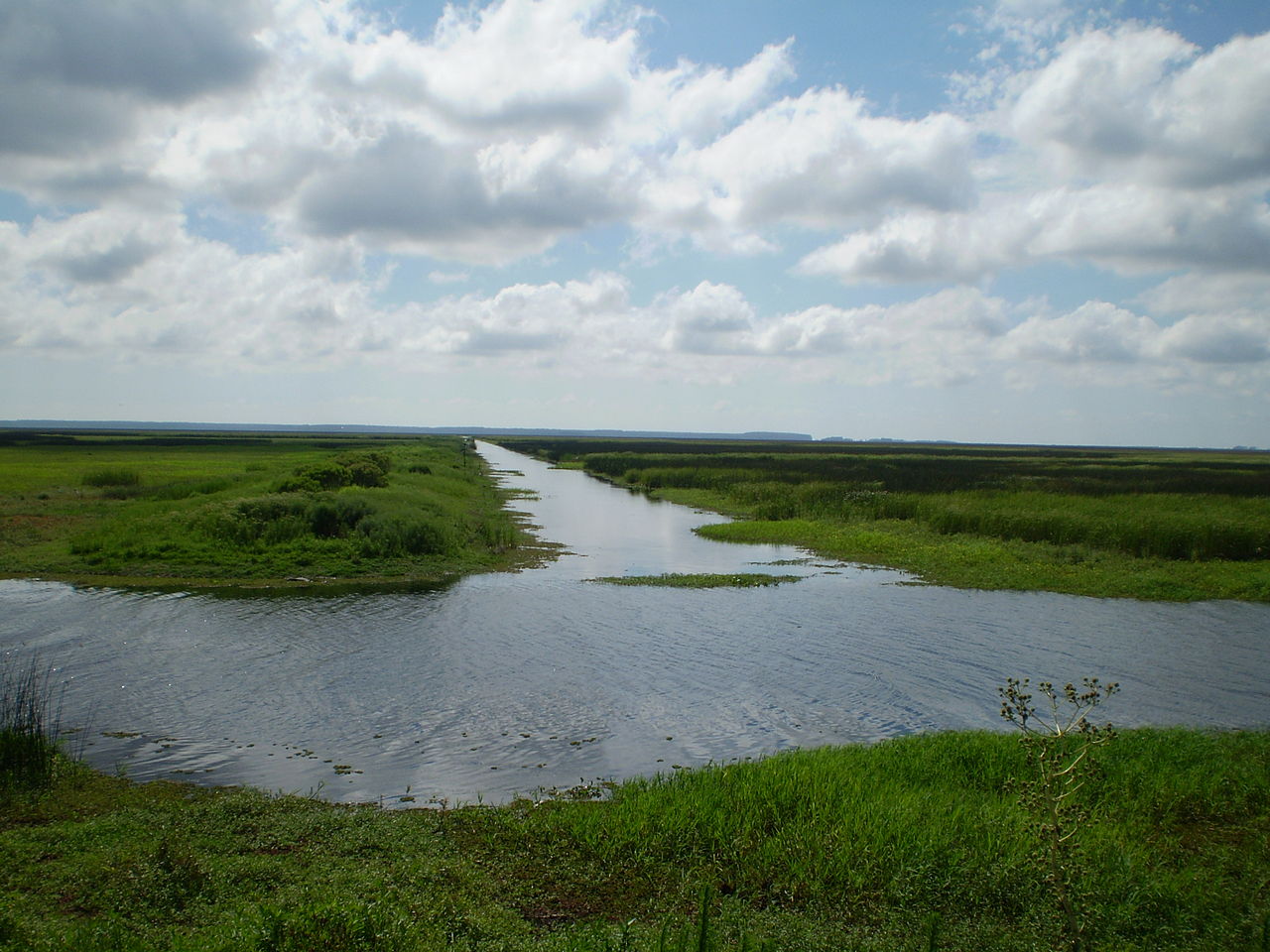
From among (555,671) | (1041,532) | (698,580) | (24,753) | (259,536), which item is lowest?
(555,671)

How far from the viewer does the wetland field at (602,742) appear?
7.14m

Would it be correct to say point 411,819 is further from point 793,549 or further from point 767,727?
point 793,549

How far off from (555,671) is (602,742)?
12.5 feet

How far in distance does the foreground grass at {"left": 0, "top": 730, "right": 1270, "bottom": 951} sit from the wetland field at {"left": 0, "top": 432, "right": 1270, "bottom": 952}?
0.04m

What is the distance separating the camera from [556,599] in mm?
23031

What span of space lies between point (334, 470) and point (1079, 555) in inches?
1265

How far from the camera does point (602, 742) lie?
12.4 m

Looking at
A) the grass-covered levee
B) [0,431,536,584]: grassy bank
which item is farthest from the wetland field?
[0,431,536,584]: grassy bank

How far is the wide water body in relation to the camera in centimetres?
1177

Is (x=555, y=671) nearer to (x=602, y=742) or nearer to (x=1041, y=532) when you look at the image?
(x=602, y=742)

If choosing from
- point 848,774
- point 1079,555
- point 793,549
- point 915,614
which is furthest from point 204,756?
point 1079,555

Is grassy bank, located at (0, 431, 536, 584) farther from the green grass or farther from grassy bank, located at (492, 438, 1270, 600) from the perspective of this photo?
grassy bank, located at (492, 438, 1270, 600)

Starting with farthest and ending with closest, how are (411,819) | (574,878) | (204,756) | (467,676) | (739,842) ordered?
(467,676) < (204,756) < (411,819) < (739,842) < (574,878)

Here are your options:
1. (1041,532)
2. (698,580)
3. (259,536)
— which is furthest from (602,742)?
(1041,532)
